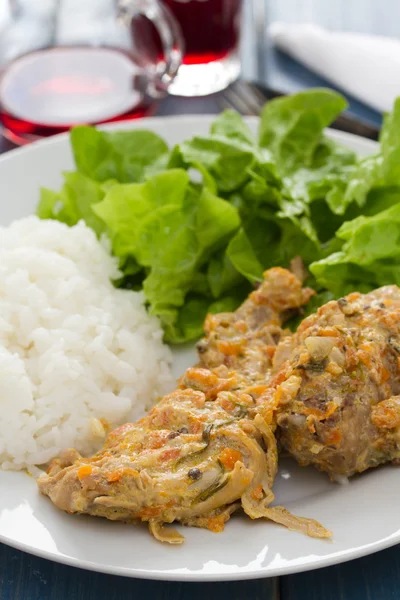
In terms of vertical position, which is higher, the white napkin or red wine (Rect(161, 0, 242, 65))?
red wine (Rect(161, 0, 242, 65))

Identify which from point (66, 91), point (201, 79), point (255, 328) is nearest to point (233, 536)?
point (255, 328)

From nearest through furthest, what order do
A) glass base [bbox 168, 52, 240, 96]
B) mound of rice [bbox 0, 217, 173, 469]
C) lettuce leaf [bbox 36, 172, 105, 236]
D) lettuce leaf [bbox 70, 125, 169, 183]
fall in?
mound of rice [bbox 0, 217, 173, 469] → lettuce leaf [bbox 36, 172, 105, 236] → lettuce leaf [bbox 70, 125, 169, 183] → glass base [bbox 168, 52, 240, 96]

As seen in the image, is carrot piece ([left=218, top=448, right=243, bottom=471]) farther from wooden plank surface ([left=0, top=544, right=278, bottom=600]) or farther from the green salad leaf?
the green salad leaf

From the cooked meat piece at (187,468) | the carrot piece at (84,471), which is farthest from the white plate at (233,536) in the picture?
the carrot piece at (84,471)

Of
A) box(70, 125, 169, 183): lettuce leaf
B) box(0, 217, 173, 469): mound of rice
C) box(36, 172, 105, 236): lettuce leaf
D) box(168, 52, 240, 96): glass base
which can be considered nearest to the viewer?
box(0, 217, 173, 469): mound of rice

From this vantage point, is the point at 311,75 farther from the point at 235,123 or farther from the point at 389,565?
the point at 389,565

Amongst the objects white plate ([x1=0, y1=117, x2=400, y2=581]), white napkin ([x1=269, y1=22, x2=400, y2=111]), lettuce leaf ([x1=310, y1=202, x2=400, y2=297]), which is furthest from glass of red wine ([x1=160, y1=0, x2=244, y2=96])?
white plate ([x1=0, y1=117, x2=400, y2=581])

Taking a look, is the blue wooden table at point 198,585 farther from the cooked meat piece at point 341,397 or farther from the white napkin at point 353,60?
the white napkin at point 353,60
